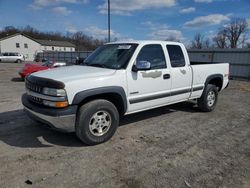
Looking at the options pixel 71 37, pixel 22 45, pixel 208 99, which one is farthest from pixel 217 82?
pixel 71 37

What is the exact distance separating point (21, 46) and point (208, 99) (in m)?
63.9

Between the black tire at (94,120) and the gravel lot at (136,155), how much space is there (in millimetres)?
162

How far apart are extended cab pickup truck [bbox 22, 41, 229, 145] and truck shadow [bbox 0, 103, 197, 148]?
53 centimetres

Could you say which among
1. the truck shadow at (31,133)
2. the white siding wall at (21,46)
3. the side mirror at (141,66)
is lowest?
the truck shadow at (31,133)

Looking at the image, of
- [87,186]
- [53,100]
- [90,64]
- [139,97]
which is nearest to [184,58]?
[139,97]

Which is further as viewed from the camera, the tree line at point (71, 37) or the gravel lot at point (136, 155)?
the tree line at point (71, 37)

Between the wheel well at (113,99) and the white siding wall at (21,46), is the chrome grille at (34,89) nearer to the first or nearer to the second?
the wheel well at (113,99)

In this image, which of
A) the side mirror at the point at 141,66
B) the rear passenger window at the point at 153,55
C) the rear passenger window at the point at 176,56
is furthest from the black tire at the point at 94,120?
the rear passenger window at the point at 176,56

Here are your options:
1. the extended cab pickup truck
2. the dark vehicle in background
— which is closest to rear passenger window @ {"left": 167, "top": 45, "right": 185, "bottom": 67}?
the extended cab pickup truck

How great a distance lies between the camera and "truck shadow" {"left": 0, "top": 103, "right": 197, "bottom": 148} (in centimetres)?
425

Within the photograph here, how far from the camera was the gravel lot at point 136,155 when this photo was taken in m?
3.11

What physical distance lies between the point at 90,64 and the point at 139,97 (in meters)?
1.32

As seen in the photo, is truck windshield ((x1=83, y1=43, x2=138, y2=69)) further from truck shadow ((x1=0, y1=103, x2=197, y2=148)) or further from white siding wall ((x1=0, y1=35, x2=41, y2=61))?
white siding wall ((x1=0, y1=35, x2=41, y2=61))

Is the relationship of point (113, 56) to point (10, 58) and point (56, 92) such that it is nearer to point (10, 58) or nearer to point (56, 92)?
point (56, 92)
